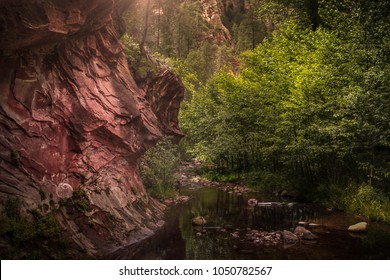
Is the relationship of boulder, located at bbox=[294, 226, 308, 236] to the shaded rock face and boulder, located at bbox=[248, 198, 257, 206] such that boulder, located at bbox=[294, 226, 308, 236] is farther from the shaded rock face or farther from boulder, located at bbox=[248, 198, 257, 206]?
boulder, located at bbox=[248, 198, 257, 206]

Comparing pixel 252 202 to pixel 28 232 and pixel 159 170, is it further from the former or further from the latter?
pixel 28 232

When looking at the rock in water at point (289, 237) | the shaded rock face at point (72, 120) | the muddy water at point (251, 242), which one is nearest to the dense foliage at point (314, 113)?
the muddy water at point (251, 242)

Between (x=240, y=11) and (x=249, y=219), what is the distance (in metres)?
97.1

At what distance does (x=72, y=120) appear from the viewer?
53.9ft

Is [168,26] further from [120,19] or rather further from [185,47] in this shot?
[120,19]

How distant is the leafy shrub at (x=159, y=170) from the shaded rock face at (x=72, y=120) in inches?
147

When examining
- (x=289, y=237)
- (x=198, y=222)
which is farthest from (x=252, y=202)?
(x=289, y=237)

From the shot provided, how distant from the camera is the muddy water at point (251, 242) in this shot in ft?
47.7

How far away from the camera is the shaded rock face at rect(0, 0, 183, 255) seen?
13734mm

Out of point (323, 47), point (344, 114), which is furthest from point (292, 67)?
point (344, 114)

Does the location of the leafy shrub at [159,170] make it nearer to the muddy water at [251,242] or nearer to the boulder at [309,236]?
the muddy water at [251,242]

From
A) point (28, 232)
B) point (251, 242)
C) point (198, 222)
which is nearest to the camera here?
point (28, 232)

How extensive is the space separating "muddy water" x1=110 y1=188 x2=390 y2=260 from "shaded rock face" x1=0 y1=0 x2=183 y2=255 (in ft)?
5.13

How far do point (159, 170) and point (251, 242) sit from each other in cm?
1162
